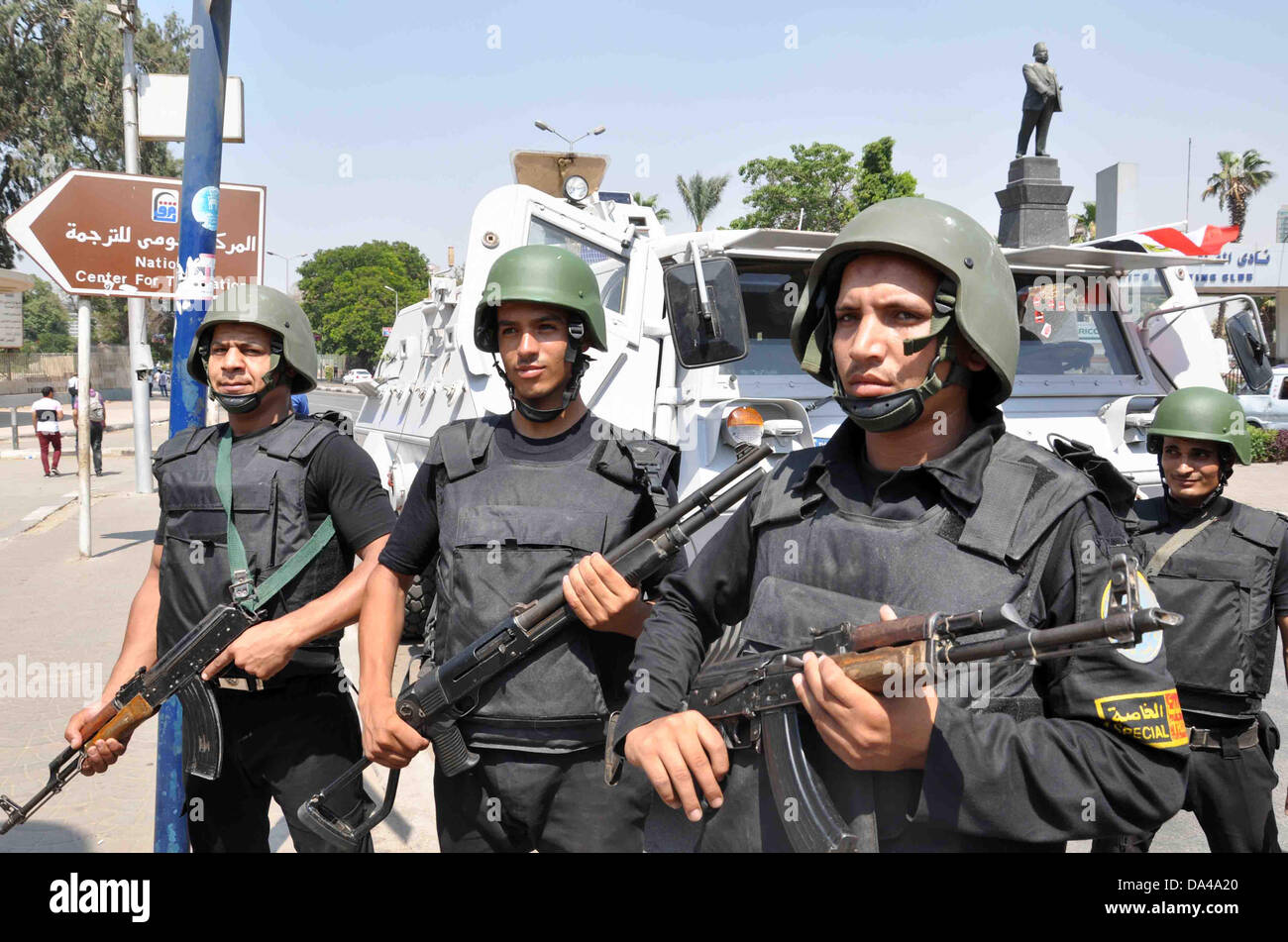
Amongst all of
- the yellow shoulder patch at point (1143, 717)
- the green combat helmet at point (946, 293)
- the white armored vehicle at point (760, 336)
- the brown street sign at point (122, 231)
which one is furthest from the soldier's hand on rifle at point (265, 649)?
the brown street sign at point (122, 231)

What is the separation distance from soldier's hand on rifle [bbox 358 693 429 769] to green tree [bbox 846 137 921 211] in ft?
86.9

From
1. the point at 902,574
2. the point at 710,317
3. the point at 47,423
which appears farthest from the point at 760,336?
the point at 47,423

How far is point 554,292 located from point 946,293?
1105mm

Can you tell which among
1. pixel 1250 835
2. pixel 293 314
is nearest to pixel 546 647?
pixel 293 314

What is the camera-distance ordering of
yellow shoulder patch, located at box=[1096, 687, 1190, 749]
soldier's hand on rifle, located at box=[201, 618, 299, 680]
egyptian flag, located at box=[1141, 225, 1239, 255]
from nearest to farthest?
yellow shoulder patch, located at box=[1096, 687, 1190, 749], soldier's hand on rifle, located at box=[201, 618, 299, 680], egyptian flag, located at box=[1141, 225, 1239, 255]

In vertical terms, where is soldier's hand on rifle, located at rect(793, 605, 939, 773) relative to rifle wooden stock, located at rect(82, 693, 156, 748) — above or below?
above

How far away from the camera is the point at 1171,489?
330 cm

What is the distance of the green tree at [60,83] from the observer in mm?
27297

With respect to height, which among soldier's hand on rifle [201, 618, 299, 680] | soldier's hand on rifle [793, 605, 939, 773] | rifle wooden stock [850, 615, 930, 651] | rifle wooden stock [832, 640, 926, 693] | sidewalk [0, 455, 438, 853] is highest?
rifle wooden stock [850, 615, 930, 651]

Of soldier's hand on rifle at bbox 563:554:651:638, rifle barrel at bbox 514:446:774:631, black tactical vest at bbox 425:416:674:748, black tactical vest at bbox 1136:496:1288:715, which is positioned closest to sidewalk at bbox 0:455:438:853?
black tactical vest at bbox 425:416:674:748

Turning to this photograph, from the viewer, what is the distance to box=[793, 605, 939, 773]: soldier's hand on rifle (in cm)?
143

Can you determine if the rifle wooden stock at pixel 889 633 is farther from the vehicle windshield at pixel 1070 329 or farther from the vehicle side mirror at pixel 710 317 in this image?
the vehicle windshield at pixel 1070 329

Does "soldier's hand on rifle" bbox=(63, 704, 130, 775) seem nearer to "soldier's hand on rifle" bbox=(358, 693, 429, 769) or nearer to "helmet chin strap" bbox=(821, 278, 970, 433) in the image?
"soldier's hand on rifle" bbox=(358, 693, 429, 769)
